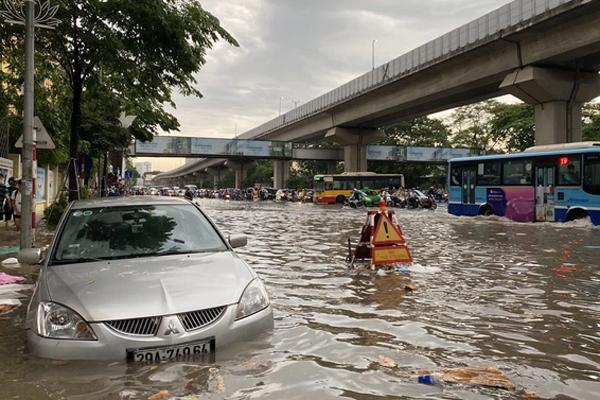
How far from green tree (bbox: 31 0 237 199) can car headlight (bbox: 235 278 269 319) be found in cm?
849

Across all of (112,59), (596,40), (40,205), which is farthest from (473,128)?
(112,59)

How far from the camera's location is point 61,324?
4.02 metres

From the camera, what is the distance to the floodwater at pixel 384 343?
12.6 feet

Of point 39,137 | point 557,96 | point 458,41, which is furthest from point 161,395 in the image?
point 458,41

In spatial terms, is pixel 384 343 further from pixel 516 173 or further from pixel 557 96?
pixel 557 96

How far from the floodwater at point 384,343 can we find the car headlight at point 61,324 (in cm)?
22

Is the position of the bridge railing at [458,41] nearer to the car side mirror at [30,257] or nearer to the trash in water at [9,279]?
the trash in water at [9,279]

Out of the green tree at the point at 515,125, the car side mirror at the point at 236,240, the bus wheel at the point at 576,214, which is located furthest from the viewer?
the green tree at the point at 515,125

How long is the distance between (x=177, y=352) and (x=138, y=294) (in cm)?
53

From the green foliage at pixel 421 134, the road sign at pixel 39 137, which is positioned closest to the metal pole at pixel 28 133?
the road sign at pixel 39 137

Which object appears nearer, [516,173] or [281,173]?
[516,173]

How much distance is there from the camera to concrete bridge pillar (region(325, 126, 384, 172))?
164 ft

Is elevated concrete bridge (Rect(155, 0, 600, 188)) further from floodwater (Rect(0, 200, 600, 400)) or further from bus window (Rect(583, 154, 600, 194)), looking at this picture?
floodwater (Rect(0, 200, 600, 400))

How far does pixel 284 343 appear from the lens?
4.98 metres
